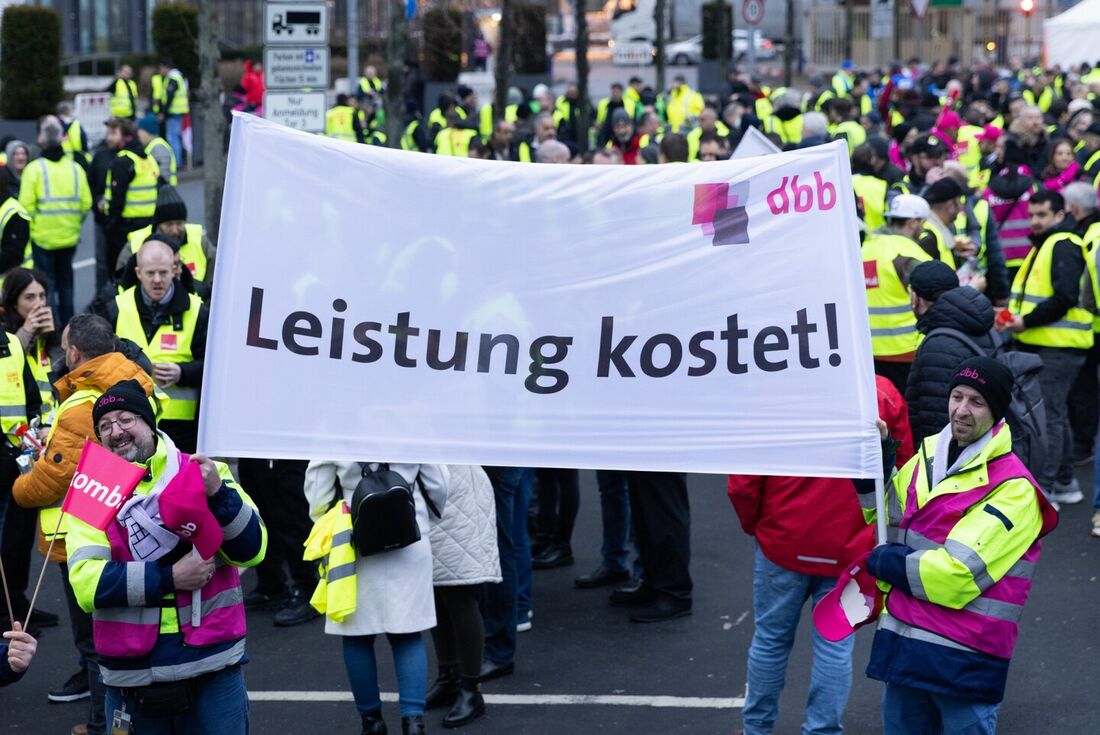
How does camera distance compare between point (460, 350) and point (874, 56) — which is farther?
point (874, 56)

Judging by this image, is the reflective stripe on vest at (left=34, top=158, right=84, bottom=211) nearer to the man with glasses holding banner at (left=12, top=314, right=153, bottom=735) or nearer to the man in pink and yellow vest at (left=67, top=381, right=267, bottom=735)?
the man with glasses holding banner at (left=12, top=314, right=153, bottom=735)

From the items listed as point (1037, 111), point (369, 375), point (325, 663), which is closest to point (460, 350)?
point (369, 375)

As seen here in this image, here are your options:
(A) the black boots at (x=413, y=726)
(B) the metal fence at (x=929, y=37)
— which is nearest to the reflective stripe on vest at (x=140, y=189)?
(A) the black boots at (x=413, y=726)

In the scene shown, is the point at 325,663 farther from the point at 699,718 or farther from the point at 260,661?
the point at 699,718

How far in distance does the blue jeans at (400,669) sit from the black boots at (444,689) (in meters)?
0.63

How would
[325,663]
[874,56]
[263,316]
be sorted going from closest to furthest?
[263,316] < [325,663] < [874,56]

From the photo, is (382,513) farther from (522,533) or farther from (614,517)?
(614,517)

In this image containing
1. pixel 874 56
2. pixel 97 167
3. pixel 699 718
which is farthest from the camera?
pixel 874 56

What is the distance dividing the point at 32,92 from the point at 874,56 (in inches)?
1347

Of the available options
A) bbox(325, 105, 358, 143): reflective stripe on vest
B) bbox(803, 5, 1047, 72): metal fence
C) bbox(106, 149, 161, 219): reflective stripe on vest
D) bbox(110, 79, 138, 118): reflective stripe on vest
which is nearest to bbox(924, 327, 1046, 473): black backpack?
bbox(106, 149, 161, 219): reflective stripe on vest

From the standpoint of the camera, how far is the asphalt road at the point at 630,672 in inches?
266

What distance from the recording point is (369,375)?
4.88 m

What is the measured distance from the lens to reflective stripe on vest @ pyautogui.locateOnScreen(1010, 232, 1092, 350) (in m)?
9.68

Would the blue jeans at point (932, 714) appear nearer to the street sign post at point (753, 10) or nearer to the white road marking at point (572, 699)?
the white road marking at point (572, 699)
